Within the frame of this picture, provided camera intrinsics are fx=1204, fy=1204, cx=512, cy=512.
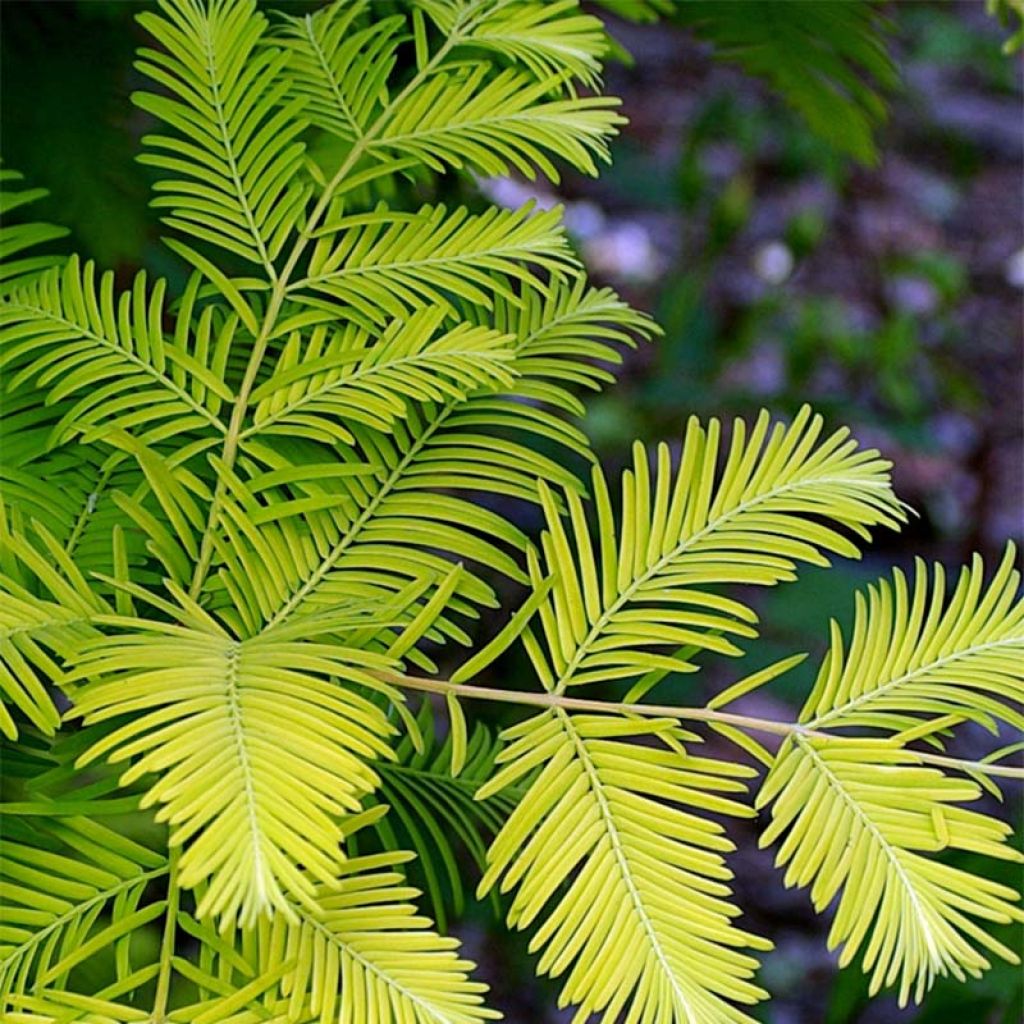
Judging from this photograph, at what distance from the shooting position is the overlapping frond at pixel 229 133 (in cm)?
49

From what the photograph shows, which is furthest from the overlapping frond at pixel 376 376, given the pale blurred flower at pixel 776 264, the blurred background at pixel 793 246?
the pale blurred flower at pixel 776 264

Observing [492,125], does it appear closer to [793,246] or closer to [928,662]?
[928,662]

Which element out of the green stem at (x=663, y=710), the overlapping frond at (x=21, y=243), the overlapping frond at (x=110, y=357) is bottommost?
the green stem at (x=663, y=710)

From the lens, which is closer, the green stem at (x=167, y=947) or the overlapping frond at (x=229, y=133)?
the green stem at (x=167, y=947)

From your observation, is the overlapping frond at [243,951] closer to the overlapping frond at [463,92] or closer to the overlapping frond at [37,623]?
the overlapping frond at [37,623]

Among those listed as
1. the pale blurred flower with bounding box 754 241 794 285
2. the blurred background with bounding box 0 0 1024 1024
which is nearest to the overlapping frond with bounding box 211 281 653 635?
the blurred background with bounding box 0 0 1024 1024

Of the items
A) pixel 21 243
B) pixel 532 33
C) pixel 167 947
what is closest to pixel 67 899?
pixel 167 947

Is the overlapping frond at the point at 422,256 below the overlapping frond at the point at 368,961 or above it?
above

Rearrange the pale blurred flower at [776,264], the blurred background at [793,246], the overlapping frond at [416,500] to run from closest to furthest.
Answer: the overlapping frond at [416,500] < the blurred background at [793,246] < the pale blurred flower at [776,264]

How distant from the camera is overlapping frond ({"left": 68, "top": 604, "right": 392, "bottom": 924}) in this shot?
30 centimetres

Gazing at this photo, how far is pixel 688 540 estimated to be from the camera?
1.37 feet

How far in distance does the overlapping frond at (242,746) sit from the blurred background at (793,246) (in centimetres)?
46

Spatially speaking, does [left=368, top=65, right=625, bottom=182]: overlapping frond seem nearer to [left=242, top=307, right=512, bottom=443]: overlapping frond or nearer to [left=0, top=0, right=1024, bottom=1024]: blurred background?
[left=242, top=307, right=512, bottom=443]: overlapping frond

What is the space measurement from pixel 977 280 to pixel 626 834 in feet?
9.95
